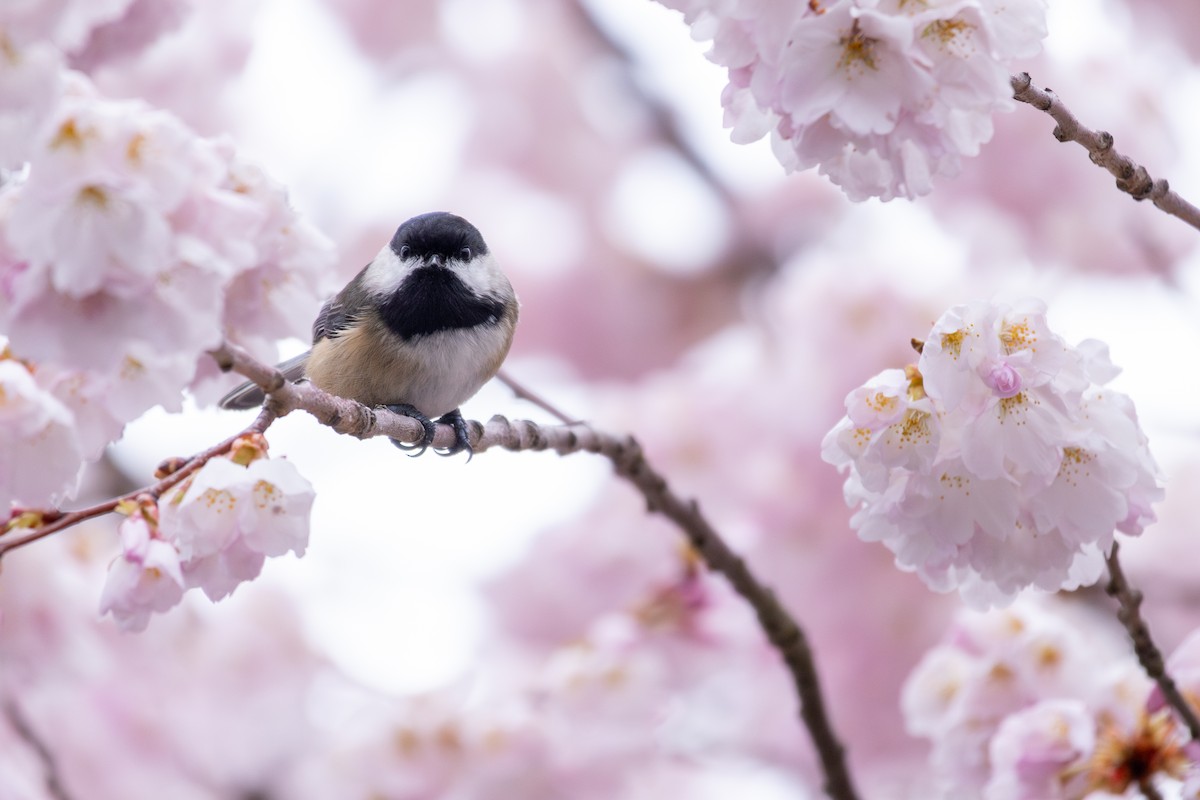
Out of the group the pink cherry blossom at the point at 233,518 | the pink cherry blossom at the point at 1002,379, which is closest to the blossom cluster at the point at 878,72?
the pink cherry blossom at the point at 1002,379

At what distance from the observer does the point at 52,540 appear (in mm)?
1557

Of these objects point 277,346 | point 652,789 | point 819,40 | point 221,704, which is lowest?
point 819,40

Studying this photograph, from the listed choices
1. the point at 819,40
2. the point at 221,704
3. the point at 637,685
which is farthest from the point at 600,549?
the point at 819,40

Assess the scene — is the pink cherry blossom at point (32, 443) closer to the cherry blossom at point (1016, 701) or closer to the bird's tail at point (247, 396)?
the bird's tail at point (247, 396)

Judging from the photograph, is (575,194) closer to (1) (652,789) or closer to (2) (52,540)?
(1) (652,789)

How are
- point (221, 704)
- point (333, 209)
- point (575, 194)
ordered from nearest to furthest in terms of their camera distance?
point (221, 704) < point (333, 209) < point (575, 194)

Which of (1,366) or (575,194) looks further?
(575,194)

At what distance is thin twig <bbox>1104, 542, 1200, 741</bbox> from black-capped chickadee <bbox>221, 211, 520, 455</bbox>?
0.71 m

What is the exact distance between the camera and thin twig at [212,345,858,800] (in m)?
0.98

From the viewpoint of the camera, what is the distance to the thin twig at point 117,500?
810 mm

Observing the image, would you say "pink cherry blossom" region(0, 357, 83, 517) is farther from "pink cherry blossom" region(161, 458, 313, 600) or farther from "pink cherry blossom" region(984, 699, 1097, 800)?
"pink cherry blossom" region(984, 699, 1097, 800)

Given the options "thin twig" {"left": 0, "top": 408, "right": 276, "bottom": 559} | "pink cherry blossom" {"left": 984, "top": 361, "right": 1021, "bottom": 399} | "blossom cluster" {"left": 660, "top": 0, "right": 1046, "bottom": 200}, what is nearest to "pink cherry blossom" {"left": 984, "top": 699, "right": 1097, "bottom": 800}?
"pink cherry blossom" {"left": 984, "top": 361, "right": 1021, "bottom": 399}

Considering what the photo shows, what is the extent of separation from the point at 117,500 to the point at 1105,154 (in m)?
0.70

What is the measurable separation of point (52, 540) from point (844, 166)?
121cm
